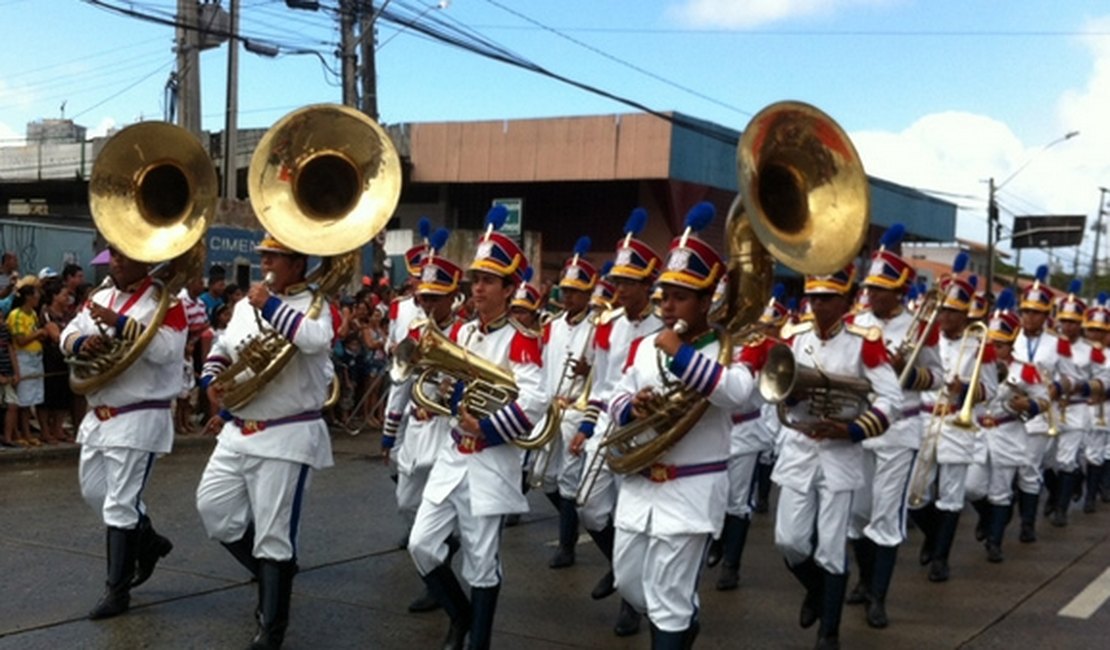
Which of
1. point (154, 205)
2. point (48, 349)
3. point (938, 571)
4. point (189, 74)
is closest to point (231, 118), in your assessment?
point (189, 74)

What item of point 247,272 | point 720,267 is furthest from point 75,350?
point 247,272

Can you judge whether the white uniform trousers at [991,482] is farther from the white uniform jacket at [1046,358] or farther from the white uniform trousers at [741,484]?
the white uniform trousers at [741,484]

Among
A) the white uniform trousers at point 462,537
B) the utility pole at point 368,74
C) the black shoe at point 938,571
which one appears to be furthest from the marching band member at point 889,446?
the utility pole at point 368,74

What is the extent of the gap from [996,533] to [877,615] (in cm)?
286

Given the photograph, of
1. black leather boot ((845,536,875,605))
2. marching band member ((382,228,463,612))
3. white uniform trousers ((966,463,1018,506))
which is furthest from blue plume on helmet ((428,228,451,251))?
white uniform trousers ((966,463,1018,506))

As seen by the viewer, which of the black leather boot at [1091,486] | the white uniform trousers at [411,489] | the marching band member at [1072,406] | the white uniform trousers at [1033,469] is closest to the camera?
the white uniform trousers at [411,489]

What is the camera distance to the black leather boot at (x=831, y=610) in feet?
20.5

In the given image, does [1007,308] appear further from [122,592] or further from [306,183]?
[122,592]

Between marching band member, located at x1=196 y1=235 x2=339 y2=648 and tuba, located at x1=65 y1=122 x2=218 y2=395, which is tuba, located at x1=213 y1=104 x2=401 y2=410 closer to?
marching band member, located at x1=196 y1=235 x2=339 y2=648

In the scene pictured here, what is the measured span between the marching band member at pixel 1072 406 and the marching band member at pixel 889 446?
4.22m

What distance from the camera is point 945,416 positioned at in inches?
351

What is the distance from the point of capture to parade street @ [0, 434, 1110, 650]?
6.18m

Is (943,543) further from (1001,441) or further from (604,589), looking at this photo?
(604,589)

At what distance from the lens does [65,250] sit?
19.5 meters
